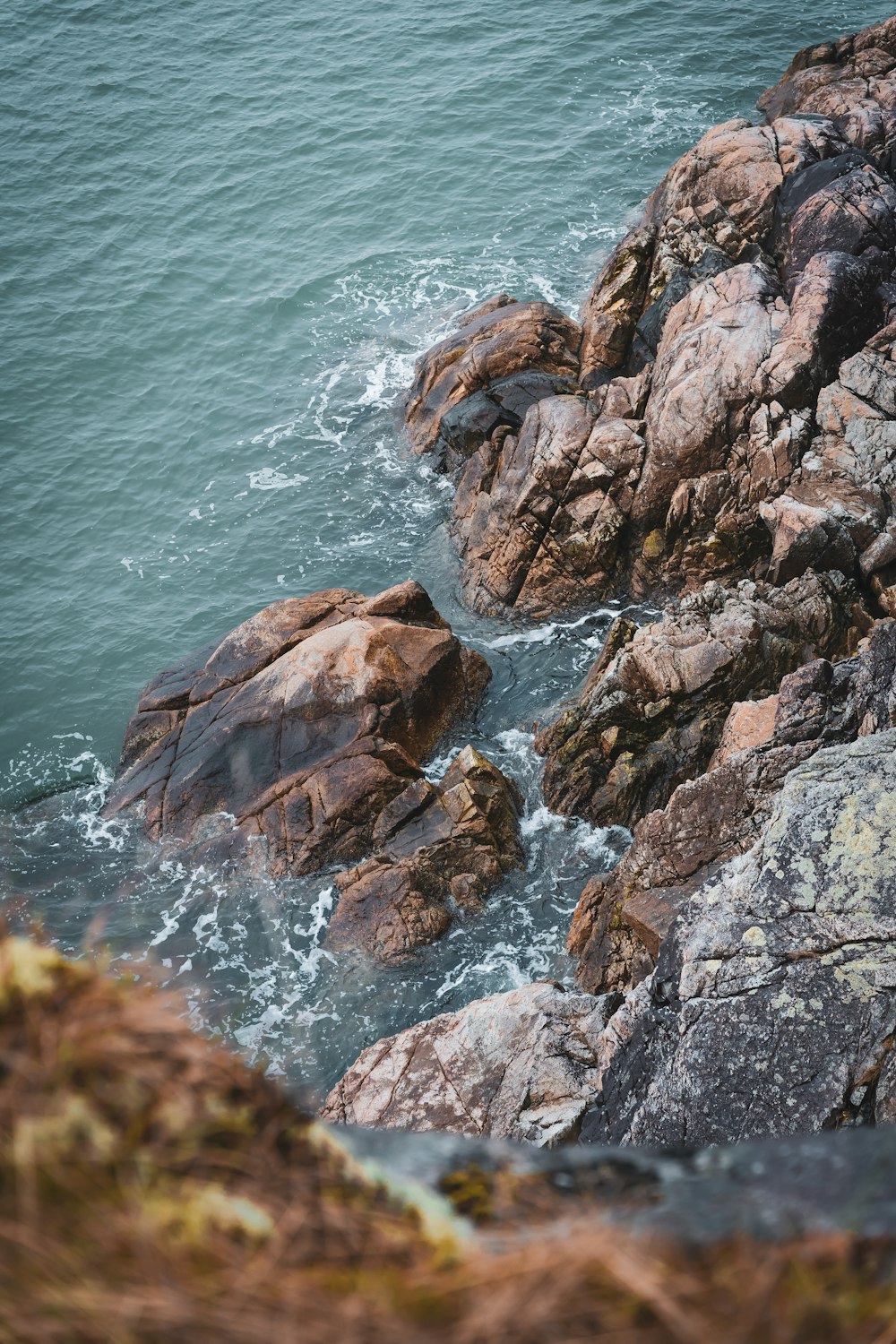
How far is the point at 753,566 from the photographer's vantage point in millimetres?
24266

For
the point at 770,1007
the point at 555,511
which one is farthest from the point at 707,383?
the point at 770,1007

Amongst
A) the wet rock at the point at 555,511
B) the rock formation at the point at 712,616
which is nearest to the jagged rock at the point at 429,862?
the rock formation at the point at 712,616

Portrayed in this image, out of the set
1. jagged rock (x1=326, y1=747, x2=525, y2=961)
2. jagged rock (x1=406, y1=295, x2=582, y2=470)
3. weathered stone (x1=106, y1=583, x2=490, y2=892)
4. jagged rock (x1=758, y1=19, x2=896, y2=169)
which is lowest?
jagged rock (x1=326, y1=747, x2=525, y2=961)

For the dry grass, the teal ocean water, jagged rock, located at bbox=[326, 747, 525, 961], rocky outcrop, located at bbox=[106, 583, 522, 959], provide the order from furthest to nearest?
the teal ocean water, rocky outcrop, located at bbox=[106, 583, 522, 959], jagged rock, located at bbox=[326, 747, 525, 961], the dry grass

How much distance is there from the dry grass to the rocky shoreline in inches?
280

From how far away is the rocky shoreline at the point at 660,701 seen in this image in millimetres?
10445

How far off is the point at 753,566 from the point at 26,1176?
2362 cm

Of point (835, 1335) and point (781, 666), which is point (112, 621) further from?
point (835, 1335)

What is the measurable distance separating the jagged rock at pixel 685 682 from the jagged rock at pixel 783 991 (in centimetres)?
819

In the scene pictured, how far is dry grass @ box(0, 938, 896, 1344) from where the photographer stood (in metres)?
2.68

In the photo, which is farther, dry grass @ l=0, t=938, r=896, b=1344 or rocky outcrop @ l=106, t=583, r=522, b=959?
rocky outcrop @ l=106, t=583, r=522, b=959

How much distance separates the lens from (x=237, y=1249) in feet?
9.46

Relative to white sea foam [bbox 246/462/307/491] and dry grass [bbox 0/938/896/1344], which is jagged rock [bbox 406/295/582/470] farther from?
dry grass [bbox 0/938/896/1344]

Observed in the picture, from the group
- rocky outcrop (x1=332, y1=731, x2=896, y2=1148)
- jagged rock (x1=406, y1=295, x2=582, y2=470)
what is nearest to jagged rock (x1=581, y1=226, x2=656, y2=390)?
jagged rock (x1=406, y1=295, x2=582, y2=470)
